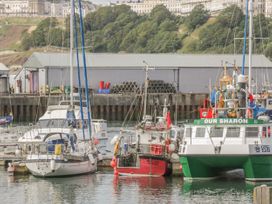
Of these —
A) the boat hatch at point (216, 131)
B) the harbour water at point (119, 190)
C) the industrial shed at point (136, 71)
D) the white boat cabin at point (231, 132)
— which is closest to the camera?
the harbour water at point (119, 190)

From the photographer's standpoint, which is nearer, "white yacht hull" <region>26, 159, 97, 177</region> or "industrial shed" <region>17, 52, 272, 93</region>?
"white yacht hull" <region>26, 159, 97, 177</region>

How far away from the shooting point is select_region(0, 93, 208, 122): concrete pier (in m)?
99.2

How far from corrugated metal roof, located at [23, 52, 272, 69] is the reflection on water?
5822 centimetres

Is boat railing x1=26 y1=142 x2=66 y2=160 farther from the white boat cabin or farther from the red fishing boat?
the white boat cabin

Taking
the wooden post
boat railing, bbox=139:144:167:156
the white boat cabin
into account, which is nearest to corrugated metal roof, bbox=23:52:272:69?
boat railing, bbox=139:144:167:156

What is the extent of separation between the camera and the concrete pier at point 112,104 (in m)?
99.2

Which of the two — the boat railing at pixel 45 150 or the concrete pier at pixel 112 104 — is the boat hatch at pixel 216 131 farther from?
the concrete pier at pixel 112 104

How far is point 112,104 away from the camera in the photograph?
102 m

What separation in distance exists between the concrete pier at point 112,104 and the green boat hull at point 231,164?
163ft

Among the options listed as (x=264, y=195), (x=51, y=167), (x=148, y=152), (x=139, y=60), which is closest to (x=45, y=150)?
(x=51, y=167)

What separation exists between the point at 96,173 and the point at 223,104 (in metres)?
7.40

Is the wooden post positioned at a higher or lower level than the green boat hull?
higher

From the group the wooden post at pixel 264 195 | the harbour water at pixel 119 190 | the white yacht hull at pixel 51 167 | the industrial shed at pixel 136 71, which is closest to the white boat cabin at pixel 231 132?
the harbour water at pixel 119 190

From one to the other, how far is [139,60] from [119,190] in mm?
68687
